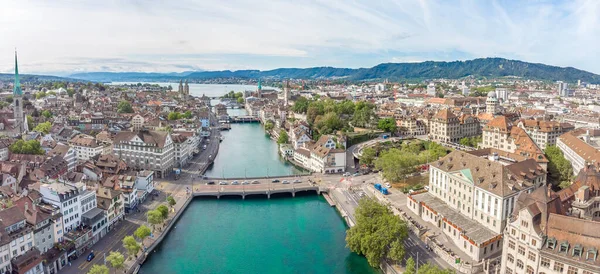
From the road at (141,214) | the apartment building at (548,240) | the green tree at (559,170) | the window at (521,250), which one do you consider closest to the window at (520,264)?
the apartment building at (548,240)

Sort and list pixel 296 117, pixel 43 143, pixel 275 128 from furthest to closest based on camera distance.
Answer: pixel 296 117 → pixel 275 128 → pixel 43 143

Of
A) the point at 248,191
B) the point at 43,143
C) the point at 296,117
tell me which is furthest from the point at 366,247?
the point at 296,117

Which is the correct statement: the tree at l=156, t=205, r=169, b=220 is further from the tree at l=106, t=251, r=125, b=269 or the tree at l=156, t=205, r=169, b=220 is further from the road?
the tree at l=106, t=251, r=125, b=269

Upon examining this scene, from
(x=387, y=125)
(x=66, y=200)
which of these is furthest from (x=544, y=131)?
(x=66, y=200)

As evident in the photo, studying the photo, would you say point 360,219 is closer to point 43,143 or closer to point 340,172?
point 340,172

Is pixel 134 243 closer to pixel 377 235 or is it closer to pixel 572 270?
pixel 377 235
